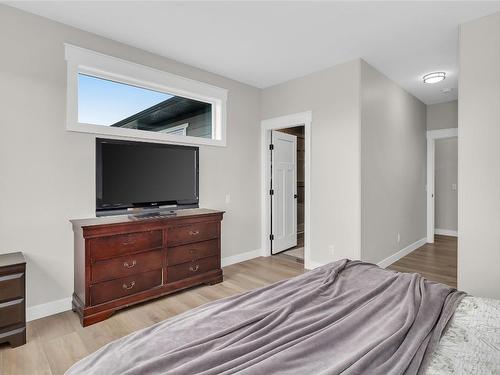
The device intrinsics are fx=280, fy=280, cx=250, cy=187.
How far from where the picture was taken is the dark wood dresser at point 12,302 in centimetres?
208

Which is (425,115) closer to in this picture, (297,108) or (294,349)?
(297,108)

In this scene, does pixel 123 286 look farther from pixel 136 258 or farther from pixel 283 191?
pixel 283 191

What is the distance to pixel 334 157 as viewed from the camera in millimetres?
3699

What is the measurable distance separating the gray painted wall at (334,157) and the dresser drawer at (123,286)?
2.19 m

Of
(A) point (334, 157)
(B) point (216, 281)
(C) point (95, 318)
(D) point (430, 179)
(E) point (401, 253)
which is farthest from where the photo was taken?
(D) point (430, 179)

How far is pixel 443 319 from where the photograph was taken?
1.30 metres

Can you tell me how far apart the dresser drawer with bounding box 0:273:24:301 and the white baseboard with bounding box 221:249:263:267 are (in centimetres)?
240


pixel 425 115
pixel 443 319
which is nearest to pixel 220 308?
pixel 443 319

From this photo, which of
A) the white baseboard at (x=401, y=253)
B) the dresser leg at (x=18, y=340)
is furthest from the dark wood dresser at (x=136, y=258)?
the white baseboard at (x=401, y=253)

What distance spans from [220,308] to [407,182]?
436 centimetres

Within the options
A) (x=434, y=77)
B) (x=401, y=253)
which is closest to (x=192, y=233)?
(x=401, y=253)

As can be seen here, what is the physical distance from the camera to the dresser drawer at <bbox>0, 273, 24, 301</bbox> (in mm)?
2080

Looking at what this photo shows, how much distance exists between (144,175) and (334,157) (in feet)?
7.81

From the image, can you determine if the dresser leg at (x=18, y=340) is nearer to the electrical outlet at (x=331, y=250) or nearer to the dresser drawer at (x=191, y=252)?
the dresser drawer at (x=191, y=252)
